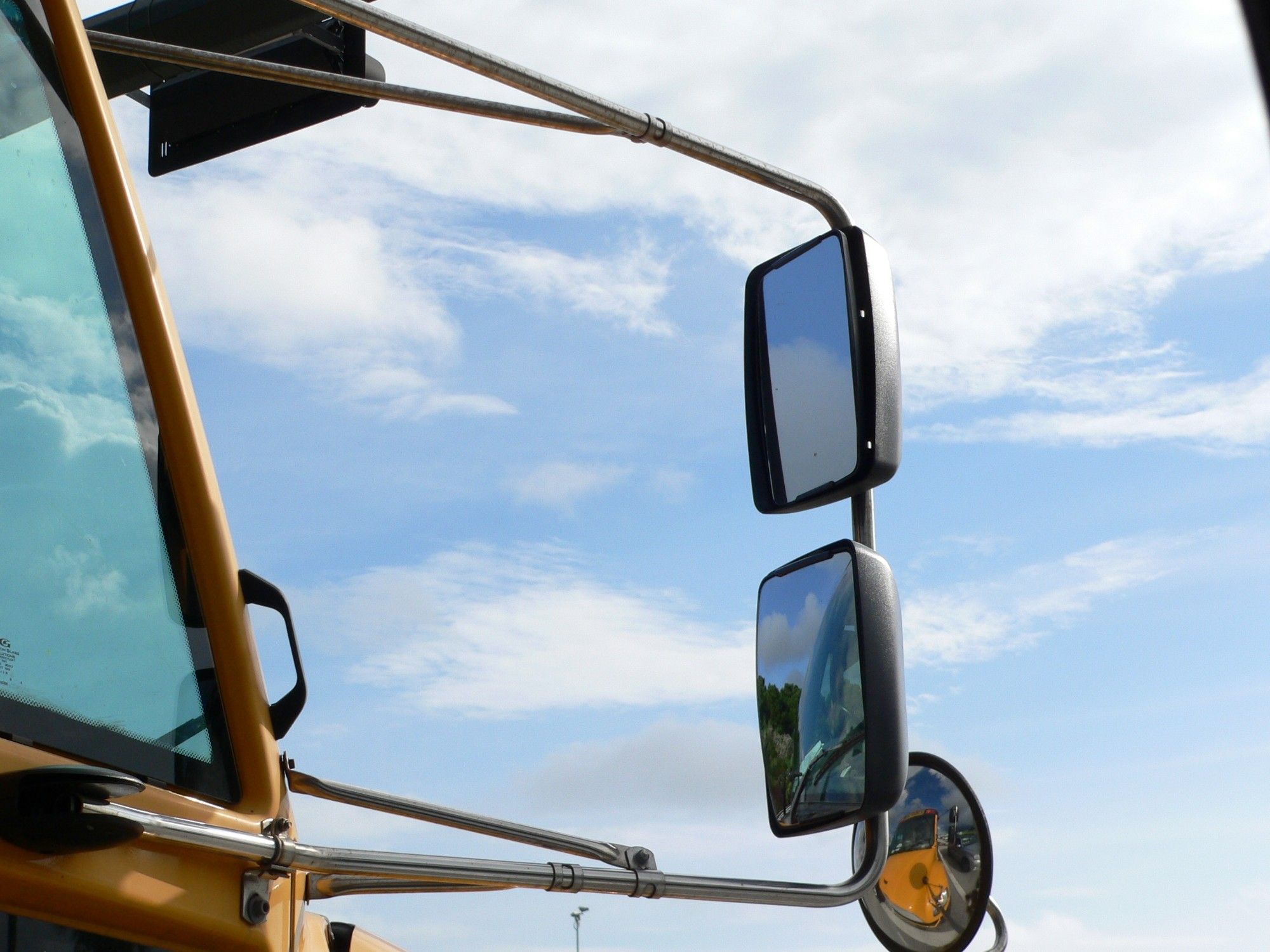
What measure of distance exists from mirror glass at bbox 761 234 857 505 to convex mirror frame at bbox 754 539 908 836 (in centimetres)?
14

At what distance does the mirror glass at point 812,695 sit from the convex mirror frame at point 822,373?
15 centimetres

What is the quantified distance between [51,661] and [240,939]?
39 centimetres

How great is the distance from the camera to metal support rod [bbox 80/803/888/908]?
1472 mm

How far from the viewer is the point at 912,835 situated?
243 centimetres

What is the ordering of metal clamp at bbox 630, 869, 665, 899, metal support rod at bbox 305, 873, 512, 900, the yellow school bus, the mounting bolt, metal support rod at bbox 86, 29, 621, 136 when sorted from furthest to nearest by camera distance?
metal support rod at bbox 86, 29, 621, 136 → metal clamp at bbox 630, 869, 665, 899 → metal support rod at bbox 305, 873, 512, 900 → the mounting bolt → the yellow school bus

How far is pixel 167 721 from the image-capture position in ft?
5.26

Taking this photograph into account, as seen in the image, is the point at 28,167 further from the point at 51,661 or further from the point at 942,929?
the point at 942,929

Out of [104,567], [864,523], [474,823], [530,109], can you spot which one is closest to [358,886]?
[474,823]


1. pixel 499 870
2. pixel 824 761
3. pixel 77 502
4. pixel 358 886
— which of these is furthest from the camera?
pixel 824 761

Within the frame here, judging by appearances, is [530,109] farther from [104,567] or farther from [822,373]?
[104,567]

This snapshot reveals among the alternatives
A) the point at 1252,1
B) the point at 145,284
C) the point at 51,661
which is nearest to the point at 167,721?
the point at 51,661

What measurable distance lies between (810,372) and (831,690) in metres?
0.52

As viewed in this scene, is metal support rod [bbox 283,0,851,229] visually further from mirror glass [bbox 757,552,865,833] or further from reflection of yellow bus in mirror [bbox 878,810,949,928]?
reflection of yellow bus in mirror [bbox 878,810,949,928]

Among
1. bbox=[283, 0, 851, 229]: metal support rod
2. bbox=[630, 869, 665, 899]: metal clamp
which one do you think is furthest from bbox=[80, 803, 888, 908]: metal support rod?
bbox=[283, 0, 851, 229]: metal support rod
